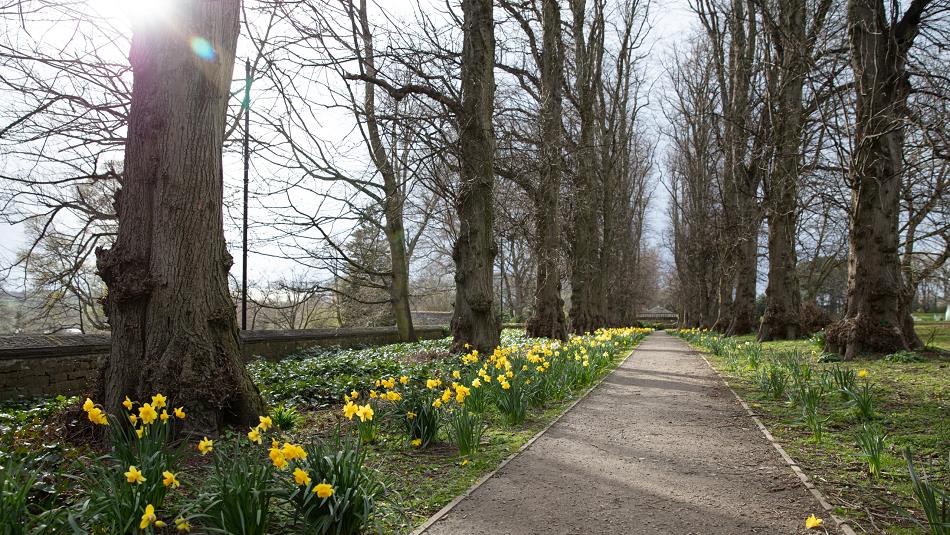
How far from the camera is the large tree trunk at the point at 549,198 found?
42.5ft

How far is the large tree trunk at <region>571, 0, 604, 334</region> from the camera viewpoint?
52.7ft

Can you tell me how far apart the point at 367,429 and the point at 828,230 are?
22.5 m

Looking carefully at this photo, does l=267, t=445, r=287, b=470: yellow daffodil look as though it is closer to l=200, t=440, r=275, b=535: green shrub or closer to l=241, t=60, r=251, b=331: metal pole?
l=200, t=440, r=275, b=535: green shrub

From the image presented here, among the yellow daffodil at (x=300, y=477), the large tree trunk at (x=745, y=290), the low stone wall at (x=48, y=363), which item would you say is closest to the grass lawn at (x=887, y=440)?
the yellow daffodil at (x=300, y=477)

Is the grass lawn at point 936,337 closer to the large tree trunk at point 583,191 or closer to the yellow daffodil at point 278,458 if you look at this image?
the large tree trunk at point 583,191

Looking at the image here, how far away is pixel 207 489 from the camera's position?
9.53ft

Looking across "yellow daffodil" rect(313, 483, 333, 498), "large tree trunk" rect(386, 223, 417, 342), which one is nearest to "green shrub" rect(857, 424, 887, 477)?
"yellow daffodil" rect(313, 483, 333, 498)

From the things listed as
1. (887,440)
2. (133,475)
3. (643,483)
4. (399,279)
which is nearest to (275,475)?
(133,475)

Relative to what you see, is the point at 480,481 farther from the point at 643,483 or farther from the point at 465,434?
the point at 643,483

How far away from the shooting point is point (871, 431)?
3688 mm

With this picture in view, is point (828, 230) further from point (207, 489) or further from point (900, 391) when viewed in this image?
point (207, 489)

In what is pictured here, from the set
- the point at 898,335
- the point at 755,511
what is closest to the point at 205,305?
the point at 755,511

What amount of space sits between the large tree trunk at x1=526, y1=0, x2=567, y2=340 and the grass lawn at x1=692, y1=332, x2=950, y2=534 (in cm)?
665

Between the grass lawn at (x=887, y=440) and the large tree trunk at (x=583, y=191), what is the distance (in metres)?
9.47
